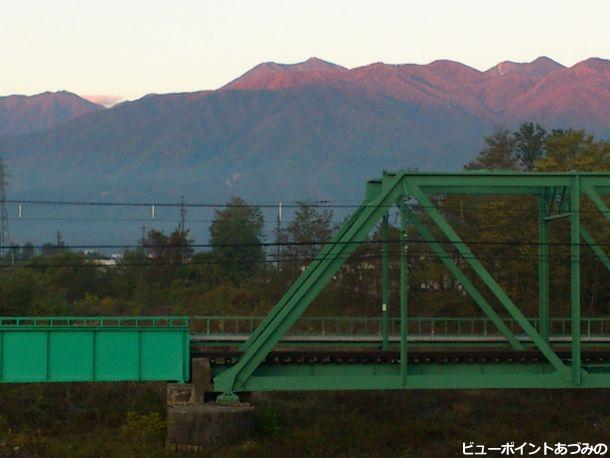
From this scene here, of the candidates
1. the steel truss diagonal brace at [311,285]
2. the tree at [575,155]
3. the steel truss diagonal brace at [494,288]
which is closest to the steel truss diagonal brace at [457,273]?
the steel truss diagonal brace at [494,288]

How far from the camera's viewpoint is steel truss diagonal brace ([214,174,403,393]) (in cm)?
3581

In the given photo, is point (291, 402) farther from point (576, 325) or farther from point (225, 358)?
point (576, 325)

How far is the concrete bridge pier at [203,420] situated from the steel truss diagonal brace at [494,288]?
902 cm

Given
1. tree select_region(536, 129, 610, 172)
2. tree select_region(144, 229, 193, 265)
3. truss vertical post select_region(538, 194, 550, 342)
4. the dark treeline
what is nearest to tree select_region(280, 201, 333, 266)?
the dark treeline

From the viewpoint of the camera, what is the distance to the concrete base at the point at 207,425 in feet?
120

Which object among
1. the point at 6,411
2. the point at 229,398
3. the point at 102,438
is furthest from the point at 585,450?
the point at 6,411

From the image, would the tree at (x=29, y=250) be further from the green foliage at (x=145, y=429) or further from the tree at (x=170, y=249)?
the green foliage at (x=145, y=429)

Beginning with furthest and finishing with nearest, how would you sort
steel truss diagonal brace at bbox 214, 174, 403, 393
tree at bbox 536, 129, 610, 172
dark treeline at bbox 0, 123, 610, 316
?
tree at bbox 536, 129, 610, 172
dark treeline at bbox 0, 123, 610, 316
steel truss diagonal brace at bbox 214, 174, 403, 393

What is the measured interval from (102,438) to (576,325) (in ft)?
56.6

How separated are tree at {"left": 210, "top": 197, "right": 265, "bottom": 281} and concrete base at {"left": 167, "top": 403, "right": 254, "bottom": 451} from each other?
171ft

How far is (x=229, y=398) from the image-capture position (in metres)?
37.2

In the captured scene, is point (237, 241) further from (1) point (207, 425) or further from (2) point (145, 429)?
(1) point (207, 425)

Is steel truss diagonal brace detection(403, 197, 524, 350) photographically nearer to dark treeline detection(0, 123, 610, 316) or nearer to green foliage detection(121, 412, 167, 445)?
green foliage detection(121, 412, 167, 445)

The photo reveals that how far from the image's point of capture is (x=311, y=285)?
36.2 meters
